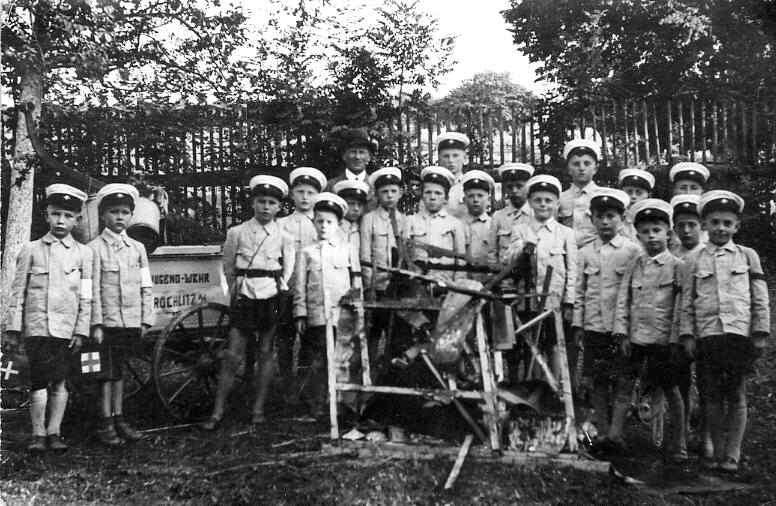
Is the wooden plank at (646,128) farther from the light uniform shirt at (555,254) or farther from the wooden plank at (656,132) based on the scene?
the light uniform shirt at (555,254)

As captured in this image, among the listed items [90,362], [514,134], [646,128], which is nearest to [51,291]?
[90,362]

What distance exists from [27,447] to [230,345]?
147 centimetres

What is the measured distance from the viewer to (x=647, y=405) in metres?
5.52

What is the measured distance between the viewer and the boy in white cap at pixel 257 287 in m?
5.28

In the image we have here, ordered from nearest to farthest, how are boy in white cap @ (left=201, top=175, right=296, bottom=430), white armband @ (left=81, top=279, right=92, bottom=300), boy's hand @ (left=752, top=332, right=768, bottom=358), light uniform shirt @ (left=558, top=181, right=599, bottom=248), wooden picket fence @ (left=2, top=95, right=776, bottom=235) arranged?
boy's hand @ (left=752, top=332, right=768, bottom=358) → white armband @ (left=81, top=279, right=92, bottom=300) → boy in white cap @ (left=201, top=175, right=296, bottom=430) → light uniform shirt @ (left=558, top=181, right=599, bottom=248) → wooden picket fence @ (left=2, top=95, right=776, bottom=235)

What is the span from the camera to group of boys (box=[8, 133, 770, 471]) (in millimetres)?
4367

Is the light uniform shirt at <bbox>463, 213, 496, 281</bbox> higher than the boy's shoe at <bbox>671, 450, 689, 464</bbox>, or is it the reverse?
the light uniform shirt at <bbox>463, 213, 496, 281</bbox>

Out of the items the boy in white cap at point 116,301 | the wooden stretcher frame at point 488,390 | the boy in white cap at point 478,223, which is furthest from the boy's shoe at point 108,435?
the boy in white cap at point 478,223

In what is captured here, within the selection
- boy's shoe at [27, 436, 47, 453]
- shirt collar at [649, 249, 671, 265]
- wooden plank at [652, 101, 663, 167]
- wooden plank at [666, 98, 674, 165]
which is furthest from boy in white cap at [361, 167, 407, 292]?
wooden plank at [666, 98, 674, 165]

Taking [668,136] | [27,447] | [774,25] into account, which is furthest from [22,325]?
[668,136]

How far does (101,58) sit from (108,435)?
126 inches

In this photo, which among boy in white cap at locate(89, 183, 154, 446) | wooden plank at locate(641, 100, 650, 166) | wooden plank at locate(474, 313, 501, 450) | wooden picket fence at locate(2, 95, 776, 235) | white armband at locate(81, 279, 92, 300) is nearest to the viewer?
wooden plank at locate(474, 313, 501, 450)

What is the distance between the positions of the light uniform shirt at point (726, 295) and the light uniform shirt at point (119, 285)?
3.62 meters

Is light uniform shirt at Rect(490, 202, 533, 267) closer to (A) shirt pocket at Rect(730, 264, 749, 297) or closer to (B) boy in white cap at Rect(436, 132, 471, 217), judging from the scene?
(B) boy in white cap at Rect(436, 132, 471, 217)
